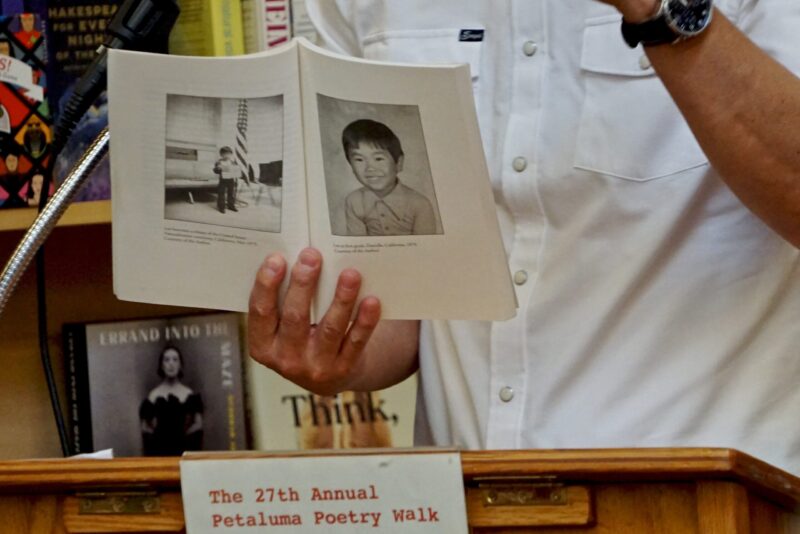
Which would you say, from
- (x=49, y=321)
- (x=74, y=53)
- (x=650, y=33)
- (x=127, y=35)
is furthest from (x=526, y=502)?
(x=49, y=321)

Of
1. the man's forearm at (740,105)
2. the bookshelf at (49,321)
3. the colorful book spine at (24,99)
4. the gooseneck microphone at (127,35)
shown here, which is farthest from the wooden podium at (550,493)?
the bookshelf at (49,321)

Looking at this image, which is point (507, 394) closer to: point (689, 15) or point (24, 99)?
point (689, 15)

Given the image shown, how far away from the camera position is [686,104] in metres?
0.91

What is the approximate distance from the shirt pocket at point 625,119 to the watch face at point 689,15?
0.56 ft

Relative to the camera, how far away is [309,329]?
3.55 ft

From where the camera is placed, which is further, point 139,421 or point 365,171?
point 139,421

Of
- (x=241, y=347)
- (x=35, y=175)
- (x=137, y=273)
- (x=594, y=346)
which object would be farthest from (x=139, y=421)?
(x=594, y=346)

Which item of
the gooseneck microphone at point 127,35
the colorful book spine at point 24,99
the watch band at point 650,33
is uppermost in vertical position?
the colorful book spine at point 24,99

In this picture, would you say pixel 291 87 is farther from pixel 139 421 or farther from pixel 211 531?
pixel 139 421

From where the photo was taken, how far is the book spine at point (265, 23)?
1.54 meters

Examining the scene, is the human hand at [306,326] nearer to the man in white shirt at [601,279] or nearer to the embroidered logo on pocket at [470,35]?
the man in white shirt at [601,279]

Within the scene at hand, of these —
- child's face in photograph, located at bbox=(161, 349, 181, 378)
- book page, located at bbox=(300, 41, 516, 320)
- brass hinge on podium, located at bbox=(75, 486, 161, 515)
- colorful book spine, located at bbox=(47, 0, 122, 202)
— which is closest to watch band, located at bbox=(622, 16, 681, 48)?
book page, located at bbox=(300, 41, 516, 320)

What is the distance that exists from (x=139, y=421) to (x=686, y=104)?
3.30 ft

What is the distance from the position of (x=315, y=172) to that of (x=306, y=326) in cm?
16
